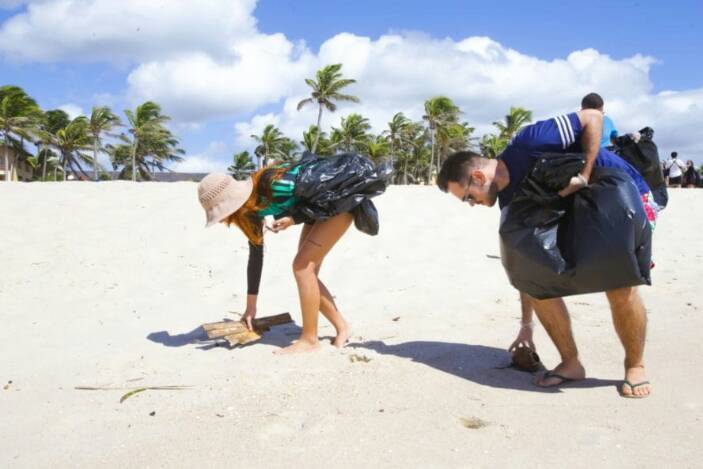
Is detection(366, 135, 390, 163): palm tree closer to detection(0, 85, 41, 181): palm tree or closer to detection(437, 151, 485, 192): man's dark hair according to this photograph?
detection(0, 85, 41, 181): palm tree

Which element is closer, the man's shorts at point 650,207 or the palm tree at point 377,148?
the man's shorts at point 650,207

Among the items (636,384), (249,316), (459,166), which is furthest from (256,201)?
(636,384)

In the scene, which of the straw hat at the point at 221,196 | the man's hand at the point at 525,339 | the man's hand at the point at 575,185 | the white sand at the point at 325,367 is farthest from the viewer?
the straw hat at the point at 221,196

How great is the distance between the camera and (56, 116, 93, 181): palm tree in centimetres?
5116

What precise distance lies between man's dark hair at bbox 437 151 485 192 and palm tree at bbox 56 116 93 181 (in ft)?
175

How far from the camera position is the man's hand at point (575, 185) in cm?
312

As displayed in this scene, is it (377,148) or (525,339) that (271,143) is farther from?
(525,339)

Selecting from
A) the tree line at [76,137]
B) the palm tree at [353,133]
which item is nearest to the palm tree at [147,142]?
the tree line at [76,137]

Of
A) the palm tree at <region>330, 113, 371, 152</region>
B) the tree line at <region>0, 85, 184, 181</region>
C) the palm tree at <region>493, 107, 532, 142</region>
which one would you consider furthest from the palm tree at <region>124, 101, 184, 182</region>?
the palm tree at <region>493, 107, 532, 142</region>

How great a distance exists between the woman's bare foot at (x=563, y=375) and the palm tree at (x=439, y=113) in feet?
179

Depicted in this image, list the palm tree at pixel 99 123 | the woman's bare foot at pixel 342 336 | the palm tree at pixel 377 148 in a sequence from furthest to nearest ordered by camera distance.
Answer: the palm tree at pixel 377 148 → the palm tree at pixel 99 123 → the woman's bare foot at pixel 342 336

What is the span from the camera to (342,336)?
174 inches

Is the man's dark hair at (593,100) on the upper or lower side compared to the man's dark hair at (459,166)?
upper

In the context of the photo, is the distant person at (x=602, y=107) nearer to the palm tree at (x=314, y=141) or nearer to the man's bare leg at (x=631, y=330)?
the man's bare leg at (x=631, y=330)
